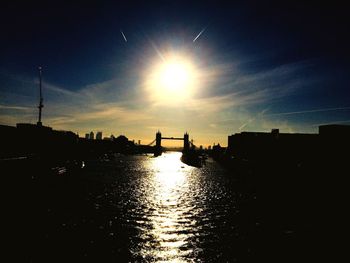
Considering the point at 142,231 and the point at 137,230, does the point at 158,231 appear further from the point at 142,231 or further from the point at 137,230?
the point at 137,230

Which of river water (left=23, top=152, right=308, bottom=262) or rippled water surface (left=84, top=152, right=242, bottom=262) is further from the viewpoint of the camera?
rippled water surface (left=84, top=152, right=242, bottom=262)

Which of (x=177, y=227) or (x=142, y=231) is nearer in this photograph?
(x=142, y=231)

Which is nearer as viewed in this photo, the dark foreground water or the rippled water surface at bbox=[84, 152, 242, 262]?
the dark foreground water

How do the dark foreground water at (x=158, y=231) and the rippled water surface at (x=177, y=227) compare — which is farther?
the rippled water surface at (x=177, y=227)

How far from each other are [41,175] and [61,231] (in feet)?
108

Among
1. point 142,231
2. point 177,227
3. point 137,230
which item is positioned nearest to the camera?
point 142,231

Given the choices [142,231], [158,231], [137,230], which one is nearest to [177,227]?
[158,231]

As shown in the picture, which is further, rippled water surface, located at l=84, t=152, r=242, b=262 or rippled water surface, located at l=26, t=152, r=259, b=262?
rippled water surface, located at l=84, t=152, r=242, b=262

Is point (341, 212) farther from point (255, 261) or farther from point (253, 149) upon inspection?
point (253, 149)

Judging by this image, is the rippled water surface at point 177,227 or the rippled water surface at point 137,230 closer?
the rippled water surface at point 137,230

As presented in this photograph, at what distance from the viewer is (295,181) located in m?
56.6

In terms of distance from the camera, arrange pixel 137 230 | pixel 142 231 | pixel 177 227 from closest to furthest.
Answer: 1. pixel 142 231
2. pixel 137 230
3. pixel 177 227

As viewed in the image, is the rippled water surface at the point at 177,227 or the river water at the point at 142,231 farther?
the rippled water surface at the point at 177,227

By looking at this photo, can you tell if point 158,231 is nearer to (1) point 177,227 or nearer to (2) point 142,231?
(2) point 142,231
